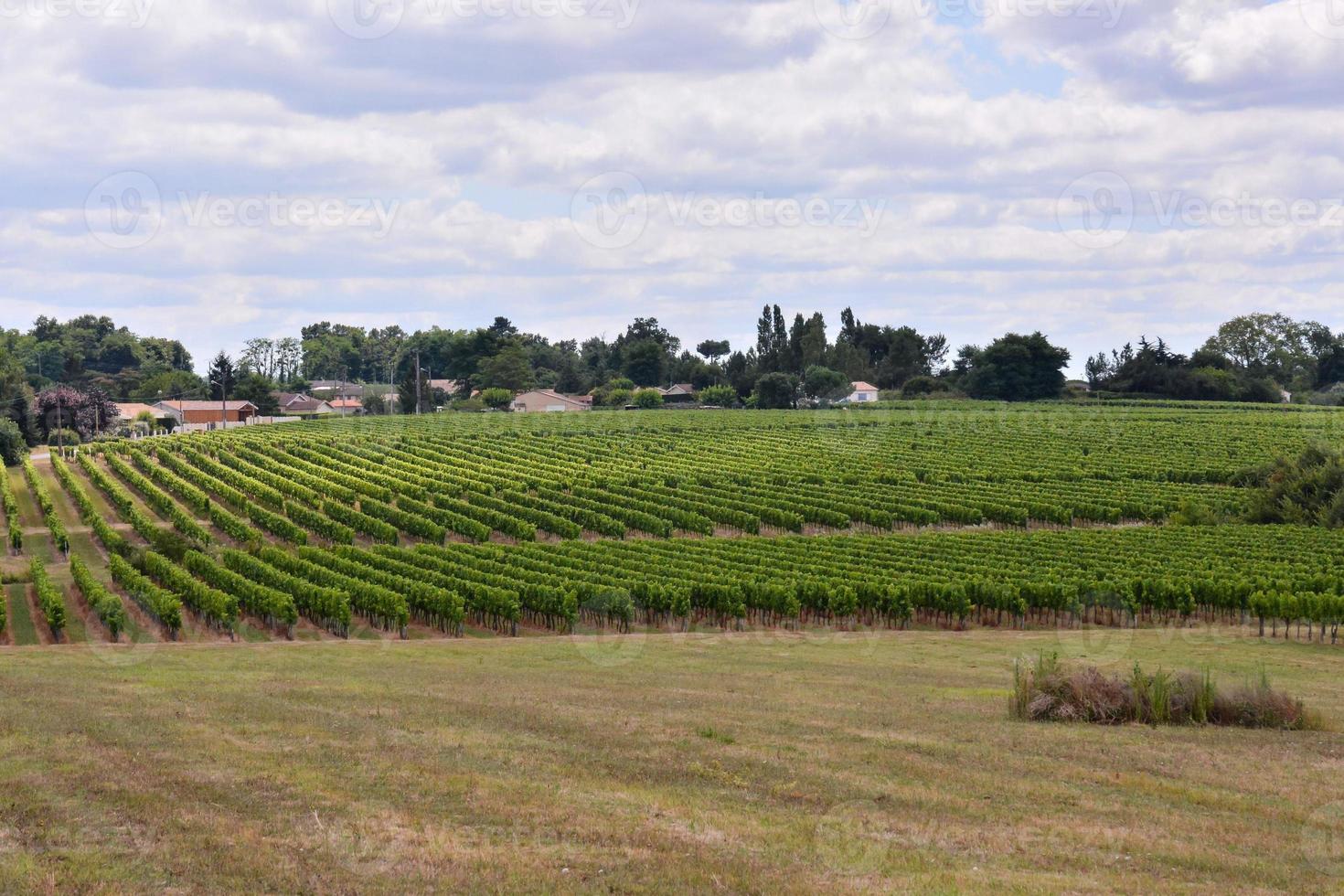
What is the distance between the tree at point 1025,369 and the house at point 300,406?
96.1 m

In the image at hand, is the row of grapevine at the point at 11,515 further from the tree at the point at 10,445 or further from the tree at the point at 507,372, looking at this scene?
the tree at the point at 507,372

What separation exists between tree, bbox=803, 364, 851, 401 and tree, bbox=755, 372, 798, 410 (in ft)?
12.2

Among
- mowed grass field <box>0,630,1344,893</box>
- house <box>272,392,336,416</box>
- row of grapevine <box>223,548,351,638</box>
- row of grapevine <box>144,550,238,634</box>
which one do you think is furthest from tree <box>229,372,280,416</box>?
mowed grass field <box>0,630,1344,893</box>

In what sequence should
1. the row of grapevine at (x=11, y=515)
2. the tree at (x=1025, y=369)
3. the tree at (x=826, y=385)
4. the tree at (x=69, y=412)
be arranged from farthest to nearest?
the tree at (x=826, y=385)
the tree at (x=1025, y=369)
the tree at (x=69, y=412)
the row of grapevine at (x=11, y=515)

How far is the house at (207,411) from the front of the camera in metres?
161

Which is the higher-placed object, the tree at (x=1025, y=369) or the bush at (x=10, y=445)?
the tree at (x=1025, y=369)

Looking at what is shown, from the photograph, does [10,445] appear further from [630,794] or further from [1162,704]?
[1162,704]

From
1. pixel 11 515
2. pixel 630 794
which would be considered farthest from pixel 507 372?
pixel 630 794

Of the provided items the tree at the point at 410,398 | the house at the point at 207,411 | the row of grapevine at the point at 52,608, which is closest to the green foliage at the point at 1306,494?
the row of grapevine at the point at 52,608

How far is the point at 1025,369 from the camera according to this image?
159000mm

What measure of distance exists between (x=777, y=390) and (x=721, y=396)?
1150cm

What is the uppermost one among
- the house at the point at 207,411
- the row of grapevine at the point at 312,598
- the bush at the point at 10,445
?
the house at the point at 207,411

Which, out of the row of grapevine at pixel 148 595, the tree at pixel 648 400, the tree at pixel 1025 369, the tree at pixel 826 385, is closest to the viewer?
the row of grapevine at pixel 148 595

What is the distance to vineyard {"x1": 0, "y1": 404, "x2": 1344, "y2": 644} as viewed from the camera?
140ft
